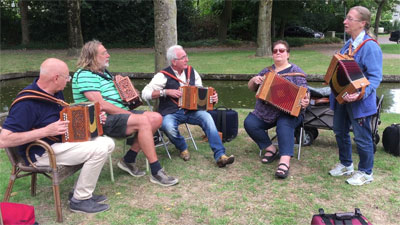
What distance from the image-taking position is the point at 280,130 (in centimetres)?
463

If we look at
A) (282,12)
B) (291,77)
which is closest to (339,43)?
(282,12)

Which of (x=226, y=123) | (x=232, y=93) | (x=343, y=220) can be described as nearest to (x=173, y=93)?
(x=226, y=123)

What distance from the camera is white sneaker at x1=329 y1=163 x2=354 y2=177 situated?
4.42 meters

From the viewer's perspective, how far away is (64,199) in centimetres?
386

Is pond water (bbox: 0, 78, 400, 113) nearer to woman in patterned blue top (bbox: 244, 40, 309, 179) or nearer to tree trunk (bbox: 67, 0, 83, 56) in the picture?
woman in patterned blue top (bbox: 244, 40, 309, 179)

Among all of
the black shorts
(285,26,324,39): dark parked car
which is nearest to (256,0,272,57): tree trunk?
the black shorts

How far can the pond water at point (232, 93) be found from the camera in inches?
371

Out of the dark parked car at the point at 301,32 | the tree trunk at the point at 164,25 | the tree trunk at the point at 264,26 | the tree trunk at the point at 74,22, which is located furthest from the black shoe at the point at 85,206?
the dark parked car at the point at 301,32

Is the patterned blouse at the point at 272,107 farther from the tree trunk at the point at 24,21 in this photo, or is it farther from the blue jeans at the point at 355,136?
the tree trunk at the point at 24,21

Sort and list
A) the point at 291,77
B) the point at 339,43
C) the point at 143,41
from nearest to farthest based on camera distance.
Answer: the point at 291,77, the point at 143,41, the point at 339,43

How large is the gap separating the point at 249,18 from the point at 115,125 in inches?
1090

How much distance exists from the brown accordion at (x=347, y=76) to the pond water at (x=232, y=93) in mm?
5388

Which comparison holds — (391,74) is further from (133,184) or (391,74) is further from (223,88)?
(133,184)

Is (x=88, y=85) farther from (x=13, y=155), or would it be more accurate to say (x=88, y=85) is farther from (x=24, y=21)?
(x=24, y=21)
